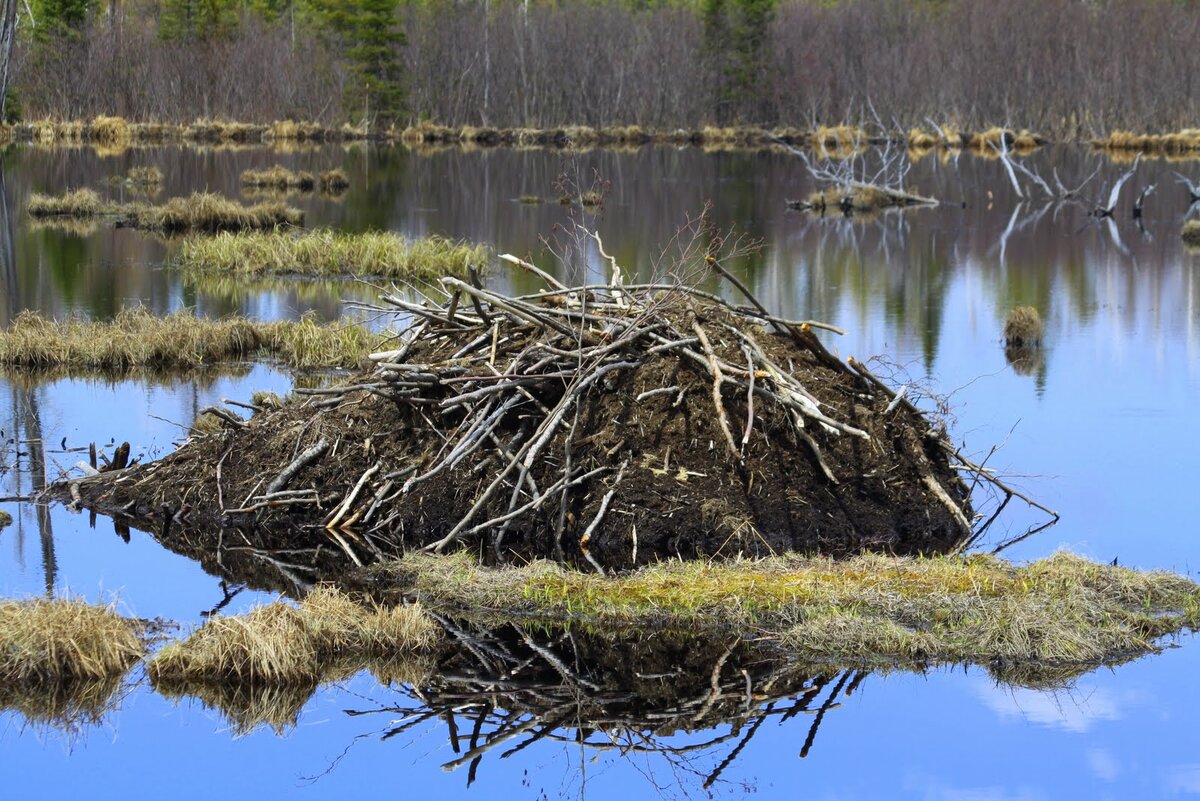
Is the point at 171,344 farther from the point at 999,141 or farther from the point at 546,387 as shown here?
the point at 999,141

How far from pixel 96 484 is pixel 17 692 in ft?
14.4

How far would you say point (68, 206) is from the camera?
1455 inches

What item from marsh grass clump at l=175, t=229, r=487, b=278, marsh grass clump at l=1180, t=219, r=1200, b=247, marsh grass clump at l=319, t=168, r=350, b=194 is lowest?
marsh grass clump at l=175, t=229, r=487, b=278

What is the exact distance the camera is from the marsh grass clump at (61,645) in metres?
7.90

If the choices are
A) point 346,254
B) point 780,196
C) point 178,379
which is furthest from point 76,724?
point 780,196

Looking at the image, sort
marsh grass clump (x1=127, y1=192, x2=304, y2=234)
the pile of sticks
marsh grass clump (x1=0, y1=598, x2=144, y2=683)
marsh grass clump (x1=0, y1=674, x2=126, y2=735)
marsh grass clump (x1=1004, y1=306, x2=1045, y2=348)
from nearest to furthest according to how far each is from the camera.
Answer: marsh grass clump (x1=0, y1=674, x2=126, y2=735) → marsh grass clump (x1=0, y1=598, x2=144, y2=683) → the pile of sticks → marsh grass clump (x1=1004, y1=306, x2=1045, y2=348) → marsh grass clump (x1=127, y1=192, x2=304, y2=234)

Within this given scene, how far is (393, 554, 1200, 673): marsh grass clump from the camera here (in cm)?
850

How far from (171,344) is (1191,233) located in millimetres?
25238

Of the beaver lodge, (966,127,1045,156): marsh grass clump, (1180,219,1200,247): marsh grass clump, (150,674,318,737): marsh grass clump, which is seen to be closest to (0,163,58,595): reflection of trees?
the beaver lodge

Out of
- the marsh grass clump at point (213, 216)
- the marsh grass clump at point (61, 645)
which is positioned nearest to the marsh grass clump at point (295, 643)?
the marsh grass clump at point (61, 645)

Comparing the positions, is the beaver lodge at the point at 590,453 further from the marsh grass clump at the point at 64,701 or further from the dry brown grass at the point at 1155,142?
the dry brown grass at the point at 1155,142

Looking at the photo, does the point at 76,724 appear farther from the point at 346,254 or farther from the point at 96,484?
the point at 346,254

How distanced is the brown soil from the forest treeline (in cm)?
5829

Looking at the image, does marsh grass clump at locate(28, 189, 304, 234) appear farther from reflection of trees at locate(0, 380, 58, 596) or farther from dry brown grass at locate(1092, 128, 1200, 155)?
dry brown grass at locate(1092, 128, 1200, 155)
